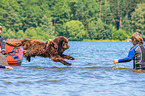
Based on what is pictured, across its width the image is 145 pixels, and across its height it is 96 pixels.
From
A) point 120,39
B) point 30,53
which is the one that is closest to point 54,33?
point 120,39

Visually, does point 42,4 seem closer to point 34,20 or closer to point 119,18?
point 34,20

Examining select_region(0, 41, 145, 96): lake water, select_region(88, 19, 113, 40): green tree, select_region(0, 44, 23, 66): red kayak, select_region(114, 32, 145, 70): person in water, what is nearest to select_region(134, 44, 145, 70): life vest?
select_region(114, 32, 145, 70): person in water

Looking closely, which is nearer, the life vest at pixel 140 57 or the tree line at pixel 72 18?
the life vest at pixel 140 57

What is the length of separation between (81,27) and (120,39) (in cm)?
1256

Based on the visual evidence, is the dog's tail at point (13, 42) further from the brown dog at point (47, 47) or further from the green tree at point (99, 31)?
the green tree at point (99, 31)

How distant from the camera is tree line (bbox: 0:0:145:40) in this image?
9150 centimetres

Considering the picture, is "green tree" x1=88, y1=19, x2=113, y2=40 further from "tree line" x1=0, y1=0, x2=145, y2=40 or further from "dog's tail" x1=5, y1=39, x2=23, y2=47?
"dog's tail" x1=5, y1=39, x2=23, y2=47

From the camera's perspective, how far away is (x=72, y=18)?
108 metres

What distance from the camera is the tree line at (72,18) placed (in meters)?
91.5

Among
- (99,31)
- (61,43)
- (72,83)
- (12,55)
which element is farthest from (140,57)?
(99,31)

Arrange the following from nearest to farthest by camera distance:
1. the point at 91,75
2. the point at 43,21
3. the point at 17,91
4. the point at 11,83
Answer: the point at 17,91 → the point at 11,83 → the point at 91,75 → the point at 43,21

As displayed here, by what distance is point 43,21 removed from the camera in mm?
95375

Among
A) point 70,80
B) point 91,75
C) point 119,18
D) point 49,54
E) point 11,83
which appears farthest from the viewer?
point 119,18

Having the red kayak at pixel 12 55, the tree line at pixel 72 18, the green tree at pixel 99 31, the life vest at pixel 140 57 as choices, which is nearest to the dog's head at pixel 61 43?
the red kayak at pixel 12 55
